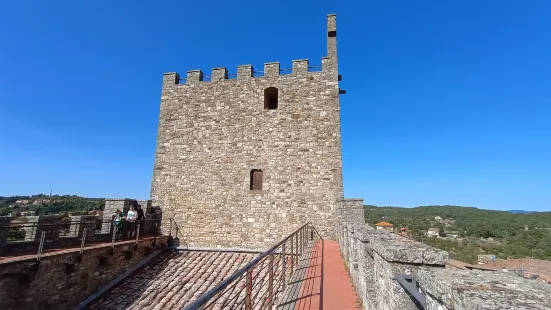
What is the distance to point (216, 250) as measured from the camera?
1148cm

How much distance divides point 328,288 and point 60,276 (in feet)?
24.2

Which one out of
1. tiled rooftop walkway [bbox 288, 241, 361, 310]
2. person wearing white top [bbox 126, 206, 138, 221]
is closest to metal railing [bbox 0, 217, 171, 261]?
person wearing white top [bbox 126, 206, 138, 221]

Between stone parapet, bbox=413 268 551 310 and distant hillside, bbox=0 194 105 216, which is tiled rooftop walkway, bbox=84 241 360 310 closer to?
stone parapet, bbox=413 268 551 310

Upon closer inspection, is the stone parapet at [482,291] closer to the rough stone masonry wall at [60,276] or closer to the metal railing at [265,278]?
the metal railing at [265,278]

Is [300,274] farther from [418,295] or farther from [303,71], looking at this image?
[303,71]

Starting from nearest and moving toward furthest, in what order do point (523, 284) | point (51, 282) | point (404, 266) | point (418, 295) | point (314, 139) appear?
point (523, 284), point (418, 295), point (404, 266), point (51, 282), point (314, 139)

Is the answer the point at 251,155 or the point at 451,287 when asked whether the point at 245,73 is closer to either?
the point at 251,155

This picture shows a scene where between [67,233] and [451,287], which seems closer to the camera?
[451,287]

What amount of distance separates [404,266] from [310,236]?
8.91 meters

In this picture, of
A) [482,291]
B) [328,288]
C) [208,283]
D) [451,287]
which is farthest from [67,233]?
[482,291]

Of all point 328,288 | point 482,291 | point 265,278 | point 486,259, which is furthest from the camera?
point 486,259

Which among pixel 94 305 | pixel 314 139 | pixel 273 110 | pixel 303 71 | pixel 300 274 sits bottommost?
pixel 94 305

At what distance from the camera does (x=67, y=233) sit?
9.43 m

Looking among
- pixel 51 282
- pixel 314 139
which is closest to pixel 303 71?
pixel 314 139
